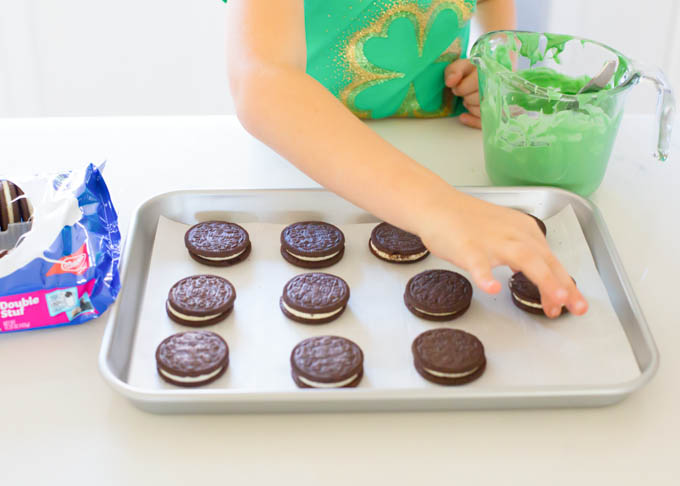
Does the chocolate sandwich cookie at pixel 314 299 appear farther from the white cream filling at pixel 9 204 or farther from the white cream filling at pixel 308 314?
the white cream filling at pixel 9 204

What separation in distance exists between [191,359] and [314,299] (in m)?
0.17

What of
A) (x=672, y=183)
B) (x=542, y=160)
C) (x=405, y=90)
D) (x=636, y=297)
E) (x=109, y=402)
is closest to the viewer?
(x=109, y=402)

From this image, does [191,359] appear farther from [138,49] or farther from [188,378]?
[138,49]

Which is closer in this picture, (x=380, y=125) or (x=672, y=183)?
(x=672, y=183)

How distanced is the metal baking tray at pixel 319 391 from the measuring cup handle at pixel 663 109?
4.9 inches

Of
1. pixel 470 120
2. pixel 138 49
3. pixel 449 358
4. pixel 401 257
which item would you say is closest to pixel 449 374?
pixel 449 358

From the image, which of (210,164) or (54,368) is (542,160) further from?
(54,368)

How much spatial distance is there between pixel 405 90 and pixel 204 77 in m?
1.36

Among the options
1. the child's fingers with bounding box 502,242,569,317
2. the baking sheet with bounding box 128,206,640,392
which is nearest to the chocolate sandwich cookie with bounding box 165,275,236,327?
the baking sheet with bounding box 128,206,640,392

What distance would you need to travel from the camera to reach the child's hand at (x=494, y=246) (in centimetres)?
83

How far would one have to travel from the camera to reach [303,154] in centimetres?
92

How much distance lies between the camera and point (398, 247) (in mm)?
1028

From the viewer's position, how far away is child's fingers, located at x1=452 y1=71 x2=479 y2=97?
4.34 feet

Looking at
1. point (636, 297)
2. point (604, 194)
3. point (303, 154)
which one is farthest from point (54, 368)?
point (604, 194)
